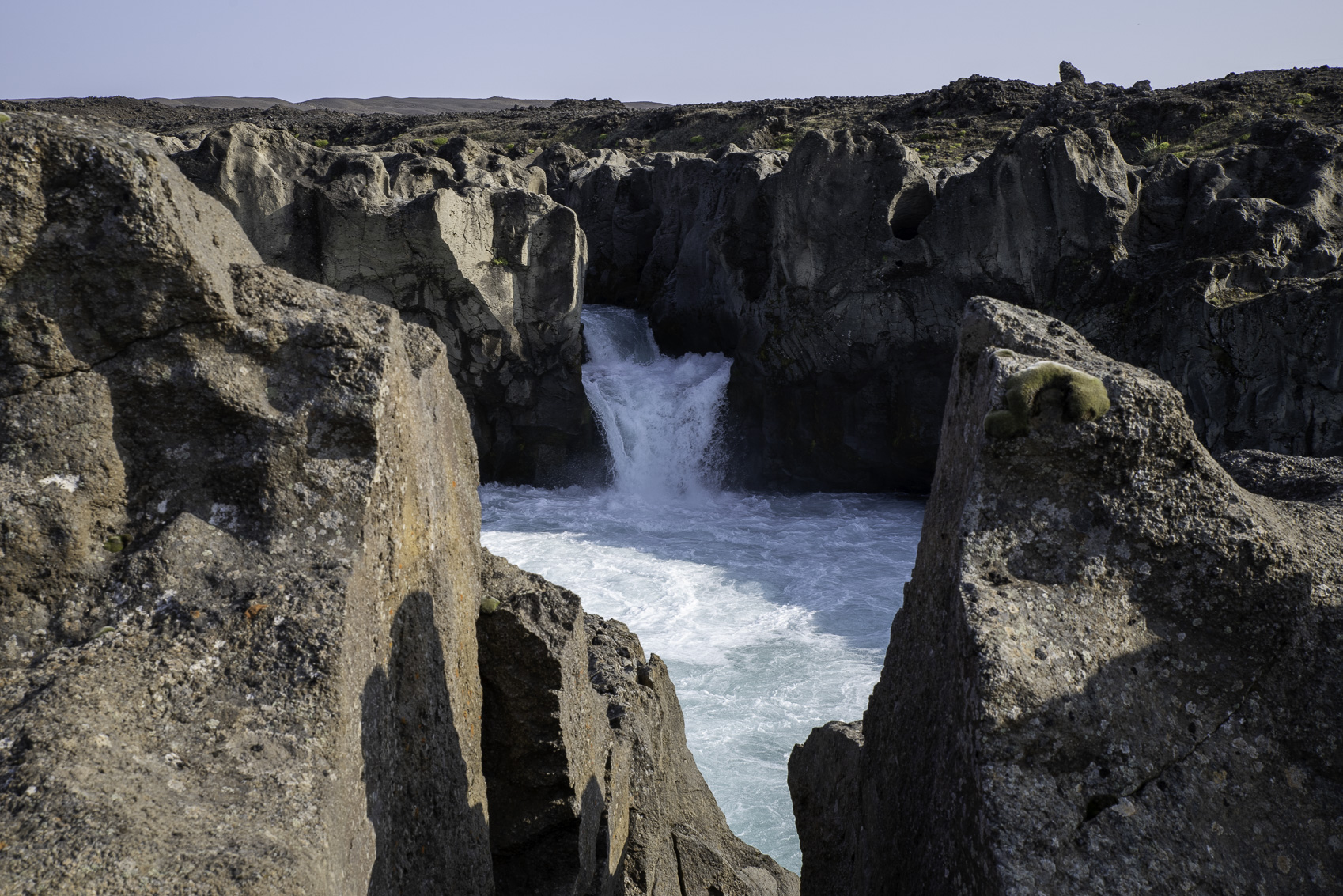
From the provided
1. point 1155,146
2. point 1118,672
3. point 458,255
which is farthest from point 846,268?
point 1155,146

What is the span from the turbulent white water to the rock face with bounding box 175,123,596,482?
1713mm

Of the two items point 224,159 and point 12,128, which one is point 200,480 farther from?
point 224,159

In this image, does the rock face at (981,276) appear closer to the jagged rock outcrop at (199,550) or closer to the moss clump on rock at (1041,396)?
the moss clump on rock at (1041,396)

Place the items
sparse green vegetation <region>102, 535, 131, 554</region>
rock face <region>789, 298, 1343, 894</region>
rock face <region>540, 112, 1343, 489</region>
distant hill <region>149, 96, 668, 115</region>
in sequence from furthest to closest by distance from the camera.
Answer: distant hill <region>149, 96, 668, 115</region> < rock face <region>540, 112, 1343, 489</region> < sparse green vegetation <region>102, 535, 131, 554</region> < rock face <region>789, 298, 1343, 894</region>

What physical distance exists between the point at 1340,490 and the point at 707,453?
818 inches

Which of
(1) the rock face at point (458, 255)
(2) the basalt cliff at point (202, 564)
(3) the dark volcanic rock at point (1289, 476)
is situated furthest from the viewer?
(1) the rock face at point (458, 255)

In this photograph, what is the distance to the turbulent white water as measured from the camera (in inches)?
512

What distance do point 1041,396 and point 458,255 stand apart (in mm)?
18327

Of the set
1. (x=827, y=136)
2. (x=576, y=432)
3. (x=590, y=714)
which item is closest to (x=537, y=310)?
(x=576, y=432)

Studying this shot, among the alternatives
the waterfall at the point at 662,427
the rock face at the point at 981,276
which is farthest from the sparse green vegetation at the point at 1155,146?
the waterfall at the point at 662,427

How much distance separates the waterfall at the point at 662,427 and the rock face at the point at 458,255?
113 cm

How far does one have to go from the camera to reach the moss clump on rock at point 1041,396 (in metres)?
3.93

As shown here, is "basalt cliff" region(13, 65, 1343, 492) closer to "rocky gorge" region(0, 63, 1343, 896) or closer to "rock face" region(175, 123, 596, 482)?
"rock face" region(175, 123, 596, 482)

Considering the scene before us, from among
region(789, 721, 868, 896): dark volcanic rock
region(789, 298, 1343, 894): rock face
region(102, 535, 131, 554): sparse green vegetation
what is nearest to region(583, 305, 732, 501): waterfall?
region(789, 721, 868, 896): dark volcanic rock
